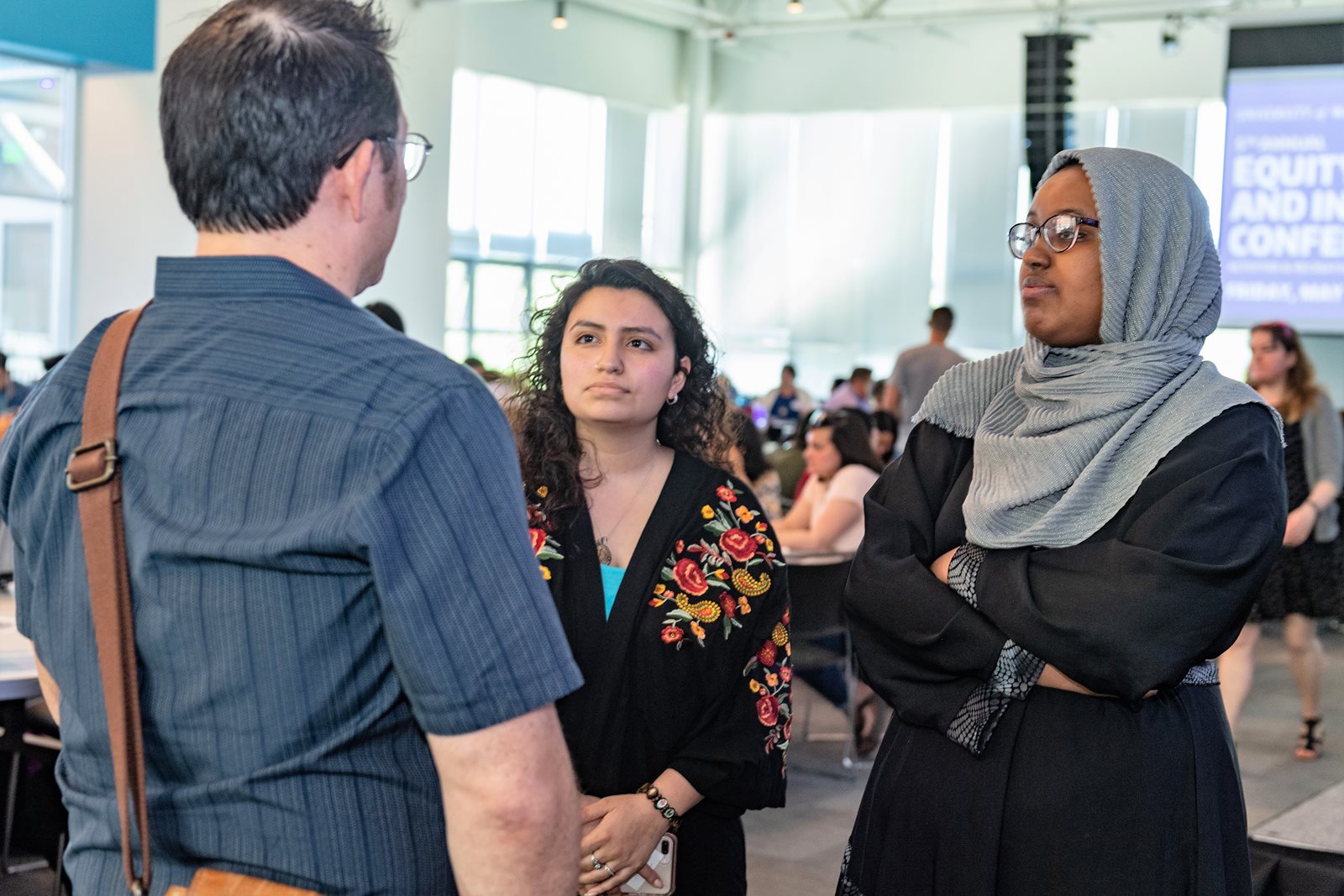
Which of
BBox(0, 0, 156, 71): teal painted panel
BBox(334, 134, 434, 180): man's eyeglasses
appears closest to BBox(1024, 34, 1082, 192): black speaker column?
BBox(0, 0, 156, 71): teal painted panel

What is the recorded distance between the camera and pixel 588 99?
58.1 feet

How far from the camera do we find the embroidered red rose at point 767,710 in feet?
6.74

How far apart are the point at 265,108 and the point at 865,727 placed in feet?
15.7

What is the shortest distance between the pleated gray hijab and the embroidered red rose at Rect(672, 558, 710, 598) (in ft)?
1.29

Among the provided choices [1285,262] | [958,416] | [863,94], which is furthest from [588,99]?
[958,416]

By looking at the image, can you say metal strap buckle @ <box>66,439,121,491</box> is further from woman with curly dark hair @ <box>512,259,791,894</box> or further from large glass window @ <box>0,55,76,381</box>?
large glass window @ <box>0,55,76,381</box>

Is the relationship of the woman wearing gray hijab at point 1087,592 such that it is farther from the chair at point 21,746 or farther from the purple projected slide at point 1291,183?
the purple projected slide at point 1291,183

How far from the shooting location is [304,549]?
100 cm

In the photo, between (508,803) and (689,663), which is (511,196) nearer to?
(689,663)

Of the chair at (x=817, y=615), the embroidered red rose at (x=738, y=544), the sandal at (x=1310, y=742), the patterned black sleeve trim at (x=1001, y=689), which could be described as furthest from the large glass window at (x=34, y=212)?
the patterned black sleeve trim at (x=1001, y=689)

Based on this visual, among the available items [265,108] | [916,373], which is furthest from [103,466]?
[916,373]

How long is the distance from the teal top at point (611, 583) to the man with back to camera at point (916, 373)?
7.88 m

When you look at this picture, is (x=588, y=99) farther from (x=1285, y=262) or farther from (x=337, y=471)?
(x=337, y=471)

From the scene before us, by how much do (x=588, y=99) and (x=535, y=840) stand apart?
1731cm
